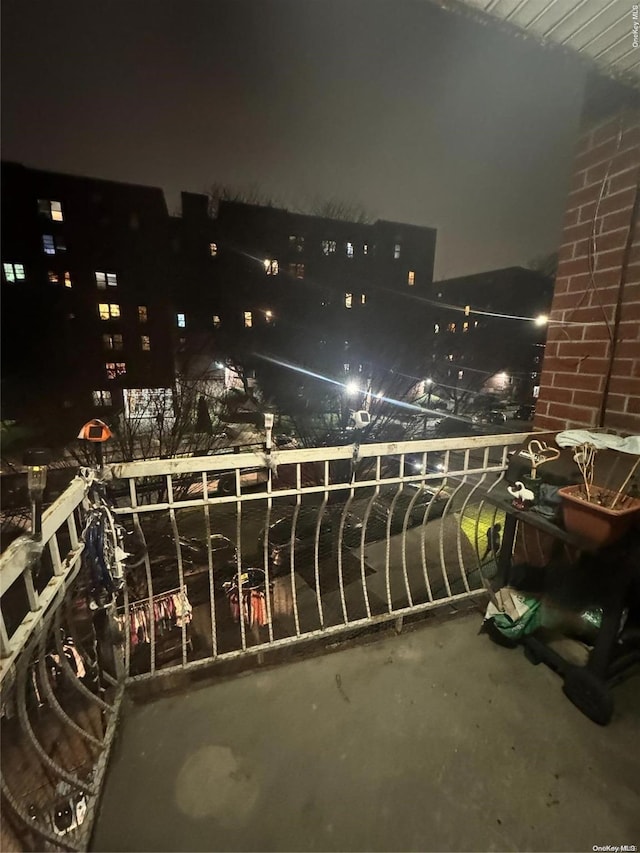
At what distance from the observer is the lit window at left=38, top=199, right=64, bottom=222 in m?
14.7

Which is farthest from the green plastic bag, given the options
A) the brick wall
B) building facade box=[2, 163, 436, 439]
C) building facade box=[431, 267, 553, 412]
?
building facade box=[431, 267, 553, 412]

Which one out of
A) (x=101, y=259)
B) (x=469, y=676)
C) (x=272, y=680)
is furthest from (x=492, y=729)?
(x=101, y=259)

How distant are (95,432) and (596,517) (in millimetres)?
2125

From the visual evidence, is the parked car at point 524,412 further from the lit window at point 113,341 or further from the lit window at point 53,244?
the lit window at point 53,244

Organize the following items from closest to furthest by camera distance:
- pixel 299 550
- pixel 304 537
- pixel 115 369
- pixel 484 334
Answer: pixel 299 550, pixel 304 537, pixel 484 334, pixel 115 369

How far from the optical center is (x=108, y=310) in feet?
49.9

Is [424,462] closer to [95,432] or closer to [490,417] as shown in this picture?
[95,432]

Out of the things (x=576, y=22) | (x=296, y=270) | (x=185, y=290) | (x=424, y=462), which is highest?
(x=296, y=270)

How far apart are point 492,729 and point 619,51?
10.6 ft

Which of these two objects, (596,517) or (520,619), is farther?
(520,619)

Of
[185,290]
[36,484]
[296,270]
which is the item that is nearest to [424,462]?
[36,484]

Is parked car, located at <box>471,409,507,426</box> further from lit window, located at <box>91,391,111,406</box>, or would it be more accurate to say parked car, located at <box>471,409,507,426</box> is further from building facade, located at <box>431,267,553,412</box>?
lit window, located at <box>91,391,111,406</box>

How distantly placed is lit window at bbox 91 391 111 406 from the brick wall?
50.6 ft

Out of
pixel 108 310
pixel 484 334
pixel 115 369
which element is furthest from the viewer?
pixel 108 310
